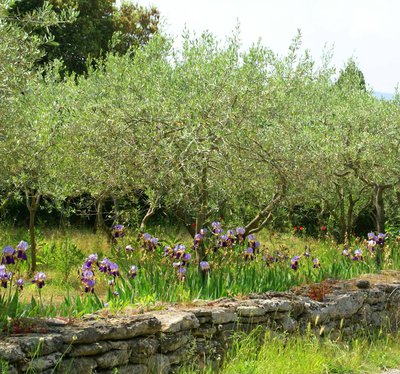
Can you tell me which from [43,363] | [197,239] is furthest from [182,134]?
[43,363]

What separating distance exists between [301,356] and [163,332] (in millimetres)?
1931

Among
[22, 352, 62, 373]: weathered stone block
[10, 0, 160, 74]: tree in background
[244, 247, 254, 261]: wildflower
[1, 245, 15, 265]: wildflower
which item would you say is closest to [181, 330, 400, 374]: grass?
[22, 352, 62, 373]: weathered stone block

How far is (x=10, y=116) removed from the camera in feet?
27.9

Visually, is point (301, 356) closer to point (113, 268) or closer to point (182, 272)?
point (182, 272)

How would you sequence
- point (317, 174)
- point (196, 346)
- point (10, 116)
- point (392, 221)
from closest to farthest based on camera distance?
point (196, 346) < point (10, 116) < point (317, 174) < point (392, 221)

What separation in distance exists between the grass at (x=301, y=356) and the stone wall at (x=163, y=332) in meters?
0.17

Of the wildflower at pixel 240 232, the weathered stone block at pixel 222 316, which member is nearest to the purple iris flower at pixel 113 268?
the weathered stone block at pixel 222 316

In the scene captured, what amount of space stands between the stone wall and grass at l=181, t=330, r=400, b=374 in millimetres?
166

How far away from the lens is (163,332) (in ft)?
21.2

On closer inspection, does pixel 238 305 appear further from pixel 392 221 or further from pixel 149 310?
pixel 392 221

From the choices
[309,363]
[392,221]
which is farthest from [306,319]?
[392,221]

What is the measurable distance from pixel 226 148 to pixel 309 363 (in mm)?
3062

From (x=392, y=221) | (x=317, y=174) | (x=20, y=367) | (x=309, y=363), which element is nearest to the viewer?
(x=20, y=367)

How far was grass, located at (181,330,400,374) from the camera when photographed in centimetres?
695
